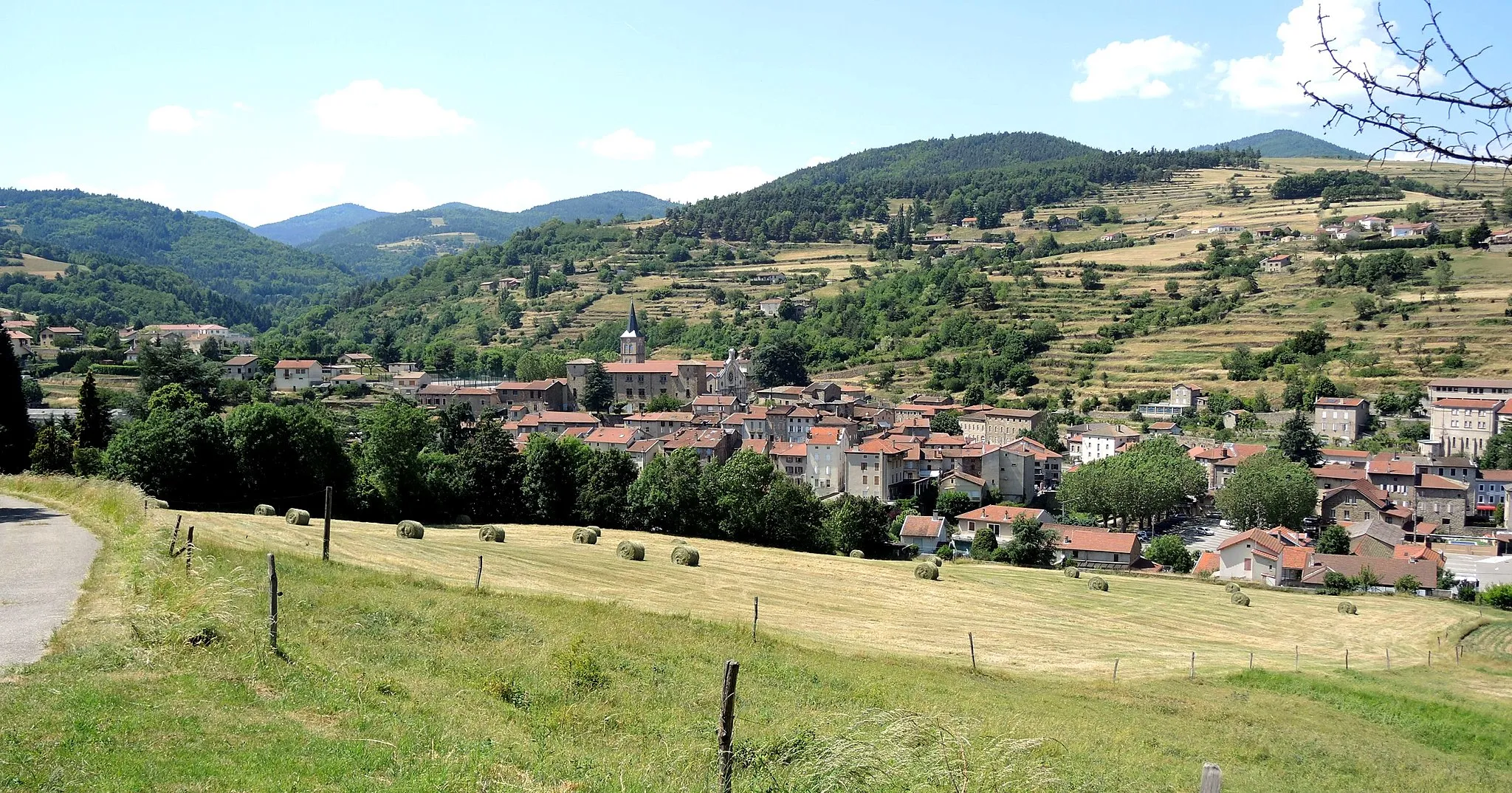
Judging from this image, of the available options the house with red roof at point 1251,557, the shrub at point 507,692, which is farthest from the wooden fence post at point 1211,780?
the house with red roof at point 1251,557

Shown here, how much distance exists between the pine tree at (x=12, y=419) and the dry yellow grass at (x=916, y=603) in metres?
11.1

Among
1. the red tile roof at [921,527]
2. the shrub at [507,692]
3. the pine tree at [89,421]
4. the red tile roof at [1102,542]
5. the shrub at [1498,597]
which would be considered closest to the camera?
the shrub at [507,692]

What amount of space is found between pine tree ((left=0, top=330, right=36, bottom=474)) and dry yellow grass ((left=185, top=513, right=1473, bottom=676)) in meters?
11.1

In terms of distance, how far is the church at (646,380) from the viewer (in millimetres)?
88125

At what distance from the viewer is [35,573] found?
13.8 meters

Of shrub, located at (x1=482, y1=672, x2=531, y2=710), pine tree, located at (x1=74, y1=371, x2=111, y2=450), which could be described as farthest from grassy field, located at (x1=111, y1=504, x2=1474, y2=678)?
pine tree, located at (x1=74, y1=371, x2=111, y2=450)

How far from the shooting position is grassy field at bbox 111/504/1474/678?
23.2 metres

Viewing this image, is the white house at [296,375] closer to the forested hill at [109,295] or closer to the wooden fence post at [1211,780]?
the forested hill at [109,295]

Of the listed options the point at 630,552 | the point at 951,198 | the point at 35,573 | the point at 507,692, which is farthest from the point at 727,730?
the point at 951,198

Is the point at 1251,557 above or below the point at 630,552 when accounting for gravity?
below

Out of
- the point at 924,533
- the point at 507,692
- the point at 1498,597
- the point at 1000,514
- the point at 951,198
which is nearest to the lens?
the point at 507,692

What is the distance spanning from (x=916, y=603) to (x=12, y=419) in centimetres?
3272

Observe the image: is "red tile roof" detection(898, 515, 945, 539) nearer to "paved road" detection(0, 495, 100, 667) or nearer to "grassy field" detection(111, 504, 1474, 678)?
"grassy field" detection(111, 504, 1474, 678)

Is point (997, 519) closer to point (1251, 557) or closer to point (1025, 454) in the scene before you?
point (1025, 454)
